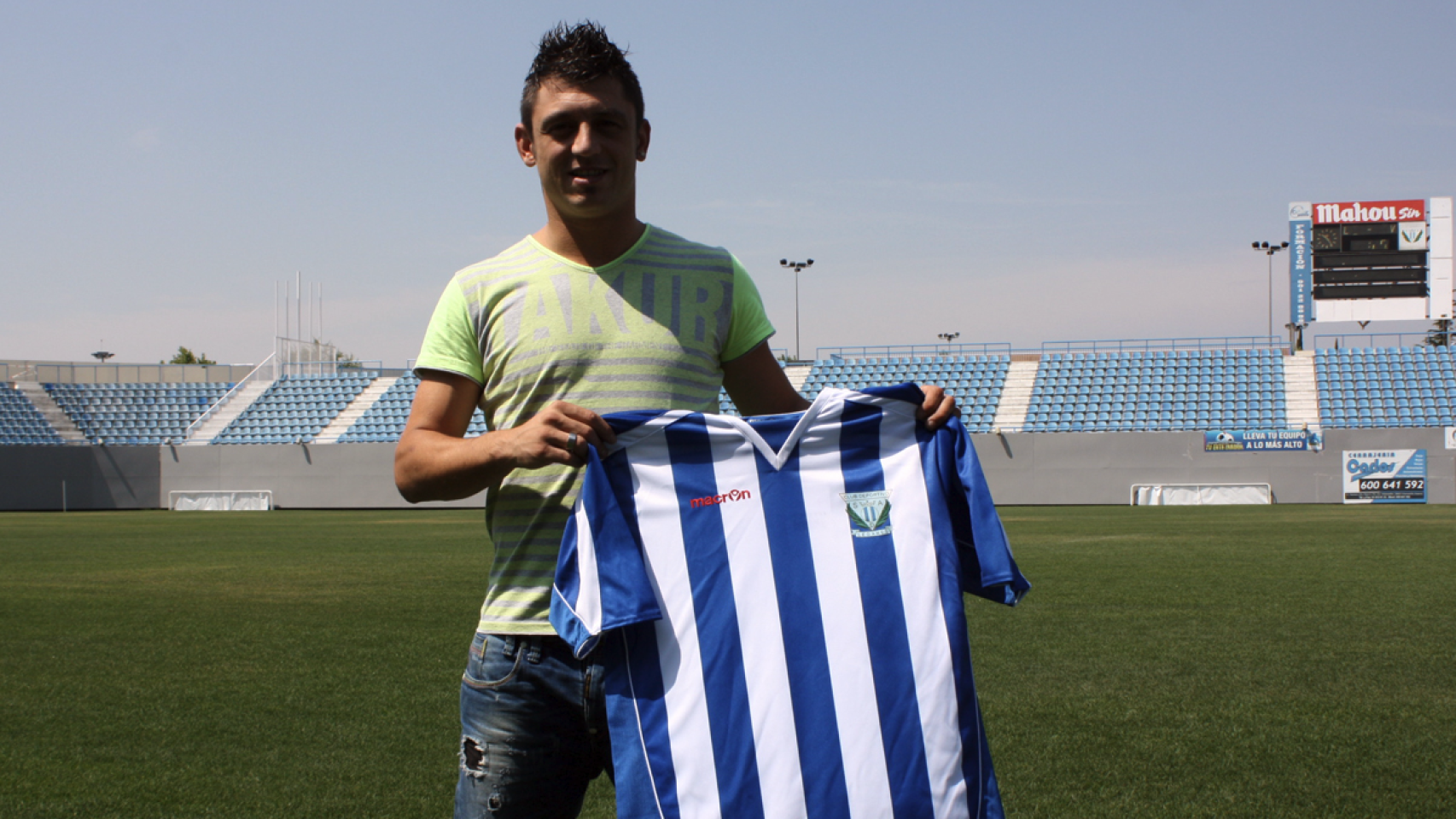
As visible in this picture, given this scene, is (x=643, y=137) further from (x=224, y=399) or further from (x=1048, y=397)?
(x=224, y=399)

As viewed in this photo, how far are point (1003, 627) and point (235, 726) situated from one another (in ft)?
15.7

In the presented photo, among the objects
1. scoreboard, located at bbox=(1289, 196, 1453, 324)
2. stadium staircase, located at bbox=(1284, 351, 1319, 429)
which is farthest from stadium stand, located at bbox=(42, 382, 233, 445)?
scoreboard, located at bbox=(1289, 196, 1453, 324)

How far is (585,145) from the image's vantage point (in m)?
1.86

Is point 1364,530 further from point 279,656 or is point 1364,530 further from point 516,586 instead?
point 516,586

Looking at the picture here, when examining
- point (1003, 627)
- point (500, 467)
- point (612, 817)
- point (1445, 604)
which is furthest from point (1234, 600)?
point (500, 467)

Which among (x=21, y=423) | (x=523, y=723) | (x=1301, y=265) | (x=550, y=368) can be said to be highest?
(x=1301, y=265)

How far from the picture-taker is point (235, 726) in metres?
5.20

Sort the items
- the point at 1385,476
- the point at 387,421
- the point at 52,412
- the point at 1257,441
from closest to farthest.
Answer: the point at 1385,476
the point at 1257,441
the point at 387,421
the point at 52,412

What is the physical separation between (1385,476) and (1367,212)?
25.5ft

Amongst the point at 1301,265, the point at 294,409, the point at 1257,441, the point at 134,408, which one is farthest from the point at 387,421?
the point at 1301,265

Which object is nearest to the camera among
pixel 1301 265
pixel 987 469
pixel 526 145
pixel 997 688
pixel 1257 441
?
pixel 526 145

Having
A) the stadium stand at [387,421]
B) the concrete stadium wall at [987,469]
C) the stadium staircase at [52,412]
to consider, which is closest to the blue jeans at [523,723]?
the concrete stadium wall at [987,469]

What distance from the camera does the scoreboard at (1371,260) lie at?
30.5 meters

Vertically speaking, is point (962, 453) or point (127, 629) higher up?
point (962, 453)
